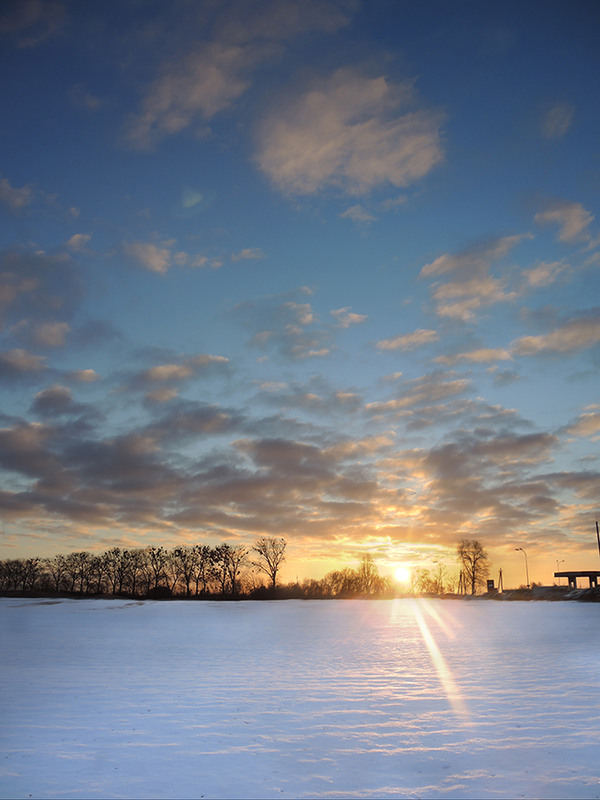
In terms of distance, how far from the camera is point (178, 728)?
1089 cm

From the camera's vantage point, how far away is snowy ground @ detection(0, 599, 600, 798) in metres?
8.16

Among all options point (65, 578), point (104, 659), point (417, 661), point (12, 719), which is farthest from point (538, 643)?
point (65, 578)

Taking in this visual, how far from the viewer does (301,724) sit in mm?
11211

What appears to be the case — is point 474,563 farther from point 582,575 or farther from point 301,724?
point 301,724

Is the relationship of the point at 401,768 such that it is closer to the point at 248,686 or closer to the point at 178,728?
the point at 178,728

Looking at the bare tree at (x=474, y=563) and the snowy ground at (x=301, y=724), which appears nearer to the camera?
the snowy ground at (x=301, y=724)

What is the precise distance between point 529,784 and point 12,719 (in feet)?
30.6

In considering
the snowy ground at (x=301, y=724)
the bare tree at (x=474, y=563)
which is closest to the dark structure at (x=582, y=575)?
the bare tree at (x=474, y=563)

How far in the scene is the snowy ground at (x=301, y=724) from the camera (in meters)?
8.16

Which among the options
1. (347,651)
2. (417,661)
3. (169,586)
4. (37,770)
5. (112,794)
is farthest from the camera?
(169,586)

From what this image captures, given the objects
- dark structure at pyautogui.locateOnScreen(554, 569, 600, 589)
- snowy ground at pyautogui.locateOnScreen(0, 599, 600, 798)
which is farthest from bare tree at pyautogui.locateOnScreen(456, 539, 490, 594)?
snowy ground at pyautogui.locateOnScreen(0, 599, 600, 798)

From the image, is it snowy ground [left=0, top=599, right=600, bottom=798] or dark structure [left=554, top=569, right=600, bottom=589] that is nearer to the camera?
snowy ground [left=0, top=599, right=600, bottom=798]

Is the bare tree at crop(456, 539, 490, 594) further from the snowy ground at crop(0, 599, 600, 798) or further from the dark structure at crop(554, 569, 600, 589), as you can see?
the snowy ground at crop(0, 599, 600, 798)

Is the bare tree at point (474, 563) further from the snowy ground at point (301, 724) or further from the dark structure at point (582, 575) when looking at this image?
the snowy ground at point (301, 724)
